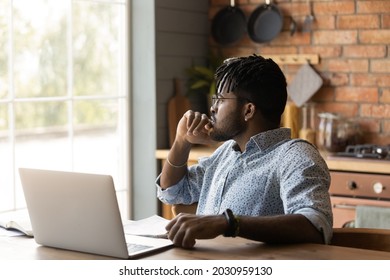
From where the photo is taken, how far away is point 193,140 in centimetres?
305

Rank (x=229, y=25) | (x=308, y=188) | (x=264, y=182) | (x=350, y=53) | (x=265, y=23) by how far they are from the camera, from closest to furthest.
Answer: (x=308, y=188)
(x=264, y=182)
(x=350, y=53)
(x=265, y=23)
(x=229, y=25)

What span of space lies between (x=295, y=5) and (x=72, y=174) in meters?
2.96

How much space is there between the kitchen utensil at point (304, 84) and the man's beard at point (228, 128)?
6.78 ft

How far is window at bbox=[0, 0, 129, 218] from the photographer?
4.20m

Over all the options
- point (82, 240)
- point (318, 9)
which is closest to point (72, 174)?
point (82, 240)

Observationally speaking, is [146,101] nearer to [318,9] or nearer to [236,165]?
[318,9]

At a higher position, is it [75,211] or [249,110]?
[249,110]

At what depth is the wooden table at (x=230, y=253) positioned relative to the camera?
7.48ft

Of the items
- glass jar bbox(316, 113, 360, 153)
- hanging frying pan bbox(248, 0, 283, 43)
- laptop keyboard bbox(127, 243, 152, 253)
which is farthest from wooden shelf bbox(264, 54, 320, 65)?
laptop keyboard bbox(127, 243, 152, 253)

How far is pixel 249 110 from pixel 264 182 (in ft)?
0.92

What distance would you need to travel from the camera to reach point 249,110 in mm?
2875

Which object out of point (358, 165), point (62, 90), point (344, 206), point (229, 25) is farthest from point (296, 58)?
point (62, 90)

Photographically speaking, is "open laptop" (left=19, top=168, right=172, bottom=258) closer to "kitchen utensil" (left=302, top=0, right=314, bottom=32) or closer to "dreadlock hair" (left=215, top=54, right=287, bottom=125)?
"dreadlock hair" (left=215, top=54, right=287, bottom=125)

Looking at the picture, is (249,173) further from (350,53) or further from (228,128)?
(350,53)
